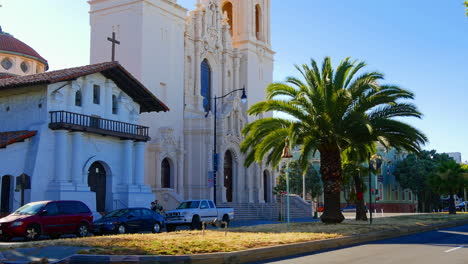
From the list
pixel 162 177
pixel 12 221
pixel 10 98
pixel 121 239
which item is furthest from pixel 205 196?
pixel 121 239

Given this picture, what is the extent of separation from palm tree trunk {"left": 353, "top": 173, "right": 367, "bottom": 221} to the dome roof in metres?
34.6

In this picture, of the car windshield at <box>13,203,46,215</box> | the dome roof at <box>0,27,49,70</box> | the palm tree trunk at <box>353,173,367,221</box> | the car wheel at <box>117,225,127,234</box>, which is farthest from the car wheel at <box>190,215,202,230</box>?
the dome roof at <box>0,27,49,70</box>

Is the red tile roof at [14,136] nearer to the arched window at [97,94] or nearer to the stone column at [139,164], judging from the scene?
the arched window at [97,94]

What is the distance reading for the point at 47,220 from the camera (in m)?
21.2

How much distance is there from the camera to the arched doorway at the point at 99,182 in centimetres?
3231

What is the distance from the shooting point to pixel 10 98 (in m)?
31.4

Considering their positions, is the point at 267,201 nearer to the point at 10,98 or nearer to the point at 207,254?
Answer: the point at 10,98

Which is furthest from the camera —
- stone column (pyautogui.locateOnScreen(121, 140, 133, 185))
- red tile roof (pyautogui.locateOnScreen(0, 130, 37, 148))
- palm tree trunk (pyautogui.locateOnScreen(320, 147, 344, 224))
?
stone column (pyautogui.locateOnScreen(121, 140, 133, 185))

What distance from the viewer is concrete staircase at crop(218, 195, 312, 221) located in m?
43.9

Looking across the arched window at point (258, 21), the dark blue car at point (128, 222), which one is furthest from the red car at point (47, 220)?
the arched window at point (258, 21)

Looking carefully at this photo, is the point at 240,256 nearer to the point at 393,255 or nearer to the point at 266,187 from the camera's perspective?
the point at 393,255

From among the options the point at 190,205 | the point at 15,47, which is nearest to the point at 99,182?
the point at 190,205

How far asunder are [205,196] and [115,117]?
528 inches

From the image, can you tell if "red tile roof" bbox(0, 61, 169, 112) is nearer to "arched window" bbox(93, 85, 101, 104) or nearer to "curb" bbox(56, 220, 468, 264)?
"arched window" bbox(93, 85, 101, 104)
